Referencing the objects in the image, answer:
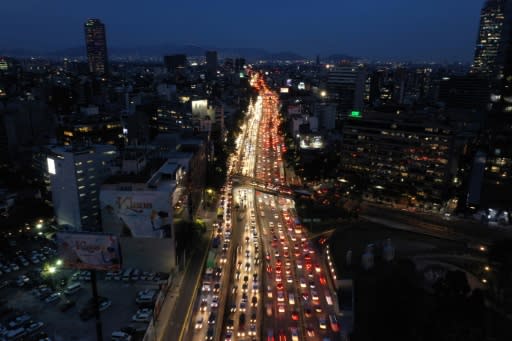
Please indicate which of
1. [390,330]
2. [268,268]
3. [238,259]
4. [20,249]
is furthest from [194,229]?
[390,330]

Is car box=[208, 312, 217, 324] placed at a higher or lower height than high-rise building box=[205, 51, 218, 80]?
lower

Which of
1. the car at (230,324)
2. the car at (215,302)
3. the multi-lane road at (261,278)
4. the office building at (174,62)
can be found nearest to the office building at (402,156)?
the multi-lane road at (261,278)

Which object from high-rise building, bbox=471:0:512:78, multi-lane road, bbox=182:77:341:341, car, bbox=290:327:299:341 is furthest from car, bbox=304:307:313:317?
high-rise building, bbox=471:0:512:78

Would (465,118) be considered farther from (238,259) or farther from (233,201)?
(238,259)

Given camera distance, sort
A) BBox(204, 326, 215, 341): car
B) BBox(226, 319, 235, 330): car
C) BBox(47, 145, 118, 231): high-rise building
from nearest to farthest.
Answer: BBox(204, 326, 215, 341): car
BBox(226, 319, 235, 330): car
BBox(47, 145, 118, 231): high-rise building

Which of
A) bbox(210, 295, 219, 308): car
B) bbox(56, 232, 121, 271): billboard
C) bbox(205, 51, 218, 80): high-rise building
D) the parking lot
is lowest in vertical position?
bbox(210, 295, 219, 308): car

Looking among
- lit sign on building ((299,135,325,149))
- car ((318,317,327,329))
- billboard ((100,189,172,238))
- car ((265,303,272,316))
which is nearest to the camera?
car ((318,317,327,329))

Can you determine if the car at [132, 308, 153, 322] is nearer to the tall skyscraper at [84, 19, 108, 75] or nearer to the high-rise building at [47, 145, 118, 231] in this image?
the high-rise building at [47, 145, 118, 231]
